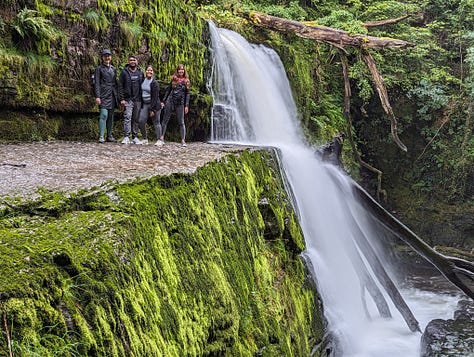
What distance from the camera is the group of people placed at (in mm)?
8172

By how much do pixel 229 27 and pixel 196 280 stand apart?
11205 millimetres


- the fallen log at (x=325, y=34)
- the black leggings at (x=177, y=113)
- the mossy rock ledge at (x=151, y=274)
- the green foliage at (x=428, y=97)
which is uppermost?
the fallen log at (x=325, y=34)

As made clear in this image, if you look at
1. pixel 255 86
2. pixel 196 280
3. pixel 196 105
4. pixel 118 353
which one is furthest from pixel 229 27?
pixel 118 353

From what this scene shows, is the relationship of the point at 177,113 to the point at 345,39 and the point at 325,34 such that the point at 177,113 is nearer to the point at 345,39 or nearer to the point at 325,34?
the point at 345,39

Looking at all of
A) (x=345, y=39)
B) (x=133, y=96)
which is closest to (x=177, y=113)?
(x=133, y=96)

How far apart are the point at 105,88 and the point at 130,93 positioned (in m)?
0.45

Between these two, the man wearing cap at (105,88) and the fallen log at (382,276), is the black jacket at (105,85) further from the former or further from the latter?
the fallen log at (382,276)

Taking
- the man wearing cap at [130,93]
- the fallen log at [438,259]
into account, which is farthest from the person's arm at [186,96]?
the fallen log at [438,259]

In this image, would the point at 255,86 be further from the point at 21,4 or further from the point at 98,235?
the point at 98,235

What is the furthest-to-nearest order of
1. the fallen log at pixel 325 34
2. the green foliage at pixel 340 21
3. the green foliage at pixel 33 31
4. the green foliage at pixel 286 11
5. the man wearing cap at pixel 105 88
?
1. the green foliage at pixel 286 11
2. the green foliage at pixel 340 21
3. the fallen log at pixel 325 34
4. the man wearing cap at pixel 105 88
5. the green foliage at pixel 33 31

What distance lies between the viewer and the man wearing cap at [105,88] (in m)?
8.02

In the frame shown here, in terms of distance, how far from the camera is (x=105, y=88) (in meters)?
8.21

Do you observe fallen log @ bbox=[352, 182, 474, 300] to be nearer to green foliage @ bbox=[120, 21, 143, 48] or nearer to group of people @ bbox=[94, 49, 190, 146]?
group of people @ bbox=[94, 49, 190, 146]

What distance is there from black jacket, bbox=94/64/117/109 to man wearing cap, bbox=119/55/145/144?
169 millimetres
